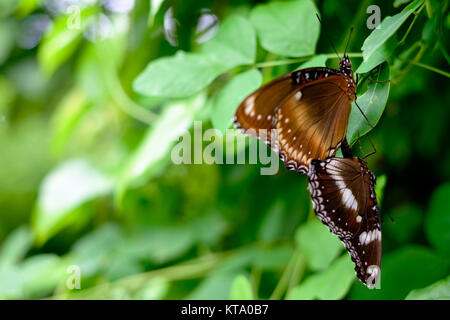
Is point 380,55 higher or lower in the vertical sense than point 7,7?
lower

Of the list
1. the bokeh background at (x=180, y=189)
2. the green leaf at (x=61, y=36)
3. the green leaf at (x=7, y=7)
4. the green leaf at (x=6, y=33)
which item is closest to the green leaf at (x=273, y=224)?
the bokeh background at (x=180, y=189)

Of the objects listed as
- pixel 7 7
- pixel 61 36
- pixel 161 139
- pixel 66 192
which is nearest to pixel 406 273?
pixel 161 139

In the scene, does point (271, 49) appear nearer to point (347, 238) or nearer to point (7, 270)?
point (347, 238)

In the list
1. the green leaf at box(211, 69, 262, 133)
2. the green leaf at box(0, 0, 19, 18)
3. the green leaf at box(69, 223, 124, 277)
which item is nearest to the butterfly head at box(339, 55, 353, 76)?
the green leaf at box(211, 69, 262, 133)

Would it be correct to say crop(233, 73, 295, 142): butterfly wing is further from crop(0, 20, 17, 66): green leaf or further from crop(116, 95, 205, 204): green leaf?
crop(0, 20, 17, 66): green leaf

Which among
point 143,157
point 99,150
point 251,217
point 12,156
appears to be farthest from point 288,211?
point 12,156

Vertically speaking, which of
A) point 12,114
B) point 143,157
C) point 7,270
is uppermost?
point 12,114

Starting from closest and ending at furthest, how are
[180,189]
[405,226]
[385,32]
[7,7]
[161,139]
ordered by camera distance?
1. [385,32]
2. [161,139]
3. [405,226]
4. [180,189]
5. [7,7]

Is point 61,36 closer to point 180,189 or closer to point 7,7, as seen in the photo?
point 180,189

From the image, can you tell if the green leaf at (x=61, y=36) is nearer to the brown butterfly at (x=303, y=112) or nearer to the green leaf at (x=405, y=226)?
the brown butterfly at (x=303, y=112)
